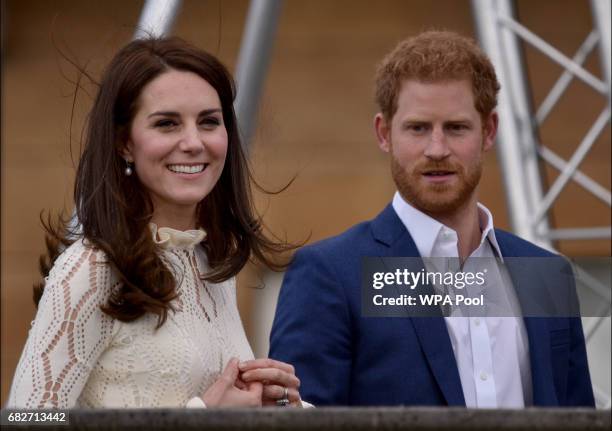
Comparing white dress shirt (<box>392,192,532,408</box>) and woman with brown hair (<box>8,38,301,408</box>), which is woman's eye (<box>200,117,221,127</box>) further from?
white dress shirt (<box>392,192,532,408</box>)

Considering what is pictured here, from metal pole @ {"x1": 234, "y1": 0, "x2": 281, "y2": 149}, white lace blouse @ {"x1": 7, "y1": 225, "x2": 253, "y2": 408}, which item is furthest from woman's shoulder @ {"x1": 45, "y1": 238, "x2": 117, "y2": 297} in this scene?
metal pole @ {"x1": 234, "y1": 0, "x2": 281, "y2": 149}

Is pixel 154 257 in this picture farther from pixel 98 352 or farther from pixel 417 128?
pixel 417 128

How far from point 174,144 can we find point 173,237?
Result: 143mm

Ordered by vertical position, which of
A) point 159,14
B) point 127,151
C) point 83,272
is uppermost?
point 159,14

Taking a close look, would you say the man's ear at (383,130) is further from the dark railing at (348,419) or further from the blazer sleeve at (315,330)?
the dark railing at (348,419)

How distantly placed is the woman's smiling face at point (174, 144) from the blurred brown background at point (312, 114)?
5.78 metres

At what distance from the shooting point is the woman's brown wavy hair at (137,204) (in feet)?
6.16

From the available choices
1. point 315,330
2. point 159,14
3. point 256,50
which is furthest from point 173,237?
point 256,50

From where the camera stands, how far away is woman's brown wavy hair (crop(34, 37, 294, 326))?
1.88m

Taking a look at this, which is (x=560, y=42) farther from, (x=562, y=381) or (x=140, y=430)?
(x=140, y=430)

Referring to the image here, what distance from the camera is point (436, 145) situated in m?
2.48

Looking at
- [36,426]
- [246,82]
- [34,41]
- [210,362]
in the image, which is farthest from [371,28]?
[36,426]

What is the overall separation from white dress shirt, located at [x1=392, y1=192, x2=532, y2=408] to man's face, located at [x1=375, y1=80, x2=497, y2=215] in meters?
0.05

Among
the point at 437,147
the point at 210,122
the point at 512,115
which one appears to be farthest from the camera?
the point at 512,115
